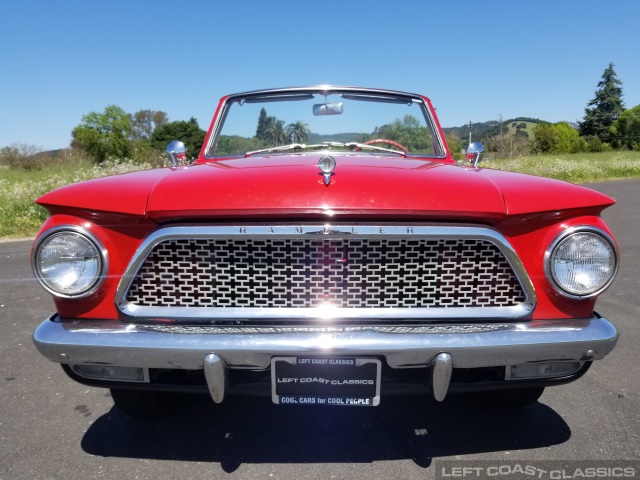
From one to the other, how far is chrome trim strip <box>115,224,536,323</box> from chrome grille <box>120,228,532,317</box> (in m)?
0.02

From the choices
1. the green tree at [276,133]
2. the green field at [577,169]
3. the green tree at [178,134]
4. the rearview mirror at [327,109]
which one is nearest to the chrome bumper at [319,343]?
the green tree at [276,133]

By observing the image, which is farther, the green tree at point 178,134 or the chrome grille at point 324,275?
the green tree at point 178,134

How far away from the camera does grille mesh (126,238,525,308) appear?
1690mm

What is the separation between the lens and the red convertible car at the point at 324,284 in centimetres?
161

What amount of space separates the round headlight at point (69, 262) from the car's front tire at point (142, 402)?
580mm

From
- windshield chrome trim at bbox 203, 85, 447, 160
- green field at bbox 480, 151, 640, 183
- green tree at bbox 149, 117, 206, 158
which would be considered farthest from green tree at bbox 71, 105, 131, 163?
windshield chrome trim at bbox 203, 85, 447, 160

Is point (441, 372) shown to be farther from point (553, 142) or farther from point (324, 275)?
point (553, 142)

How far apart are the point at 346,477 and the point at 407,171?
1256mm

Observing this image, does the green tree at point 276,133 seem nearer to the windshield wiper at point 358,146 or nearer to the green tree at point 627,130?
the windshield wiper at point 358,146

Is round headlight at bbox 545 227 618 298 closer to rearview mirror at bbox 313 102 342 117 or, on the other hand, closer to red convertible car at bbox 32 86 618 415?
red convertible car at bbox 32 86 618 415

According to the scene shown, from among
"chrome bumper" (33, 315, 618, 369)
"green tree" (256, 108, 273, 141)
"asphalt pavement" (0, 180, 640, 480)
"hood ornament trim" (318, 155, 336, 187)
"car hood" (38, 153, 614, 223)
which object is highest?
"green tree" (256, 108, 273, 141)

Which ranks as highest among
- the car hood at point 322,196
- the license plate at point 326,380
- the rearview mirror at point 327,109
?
the rearview mirror at point 327,109

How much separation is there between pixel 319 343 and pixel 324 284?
23 cm

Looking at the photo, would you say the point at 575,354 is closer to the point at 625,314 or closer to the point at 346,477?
the point at 346,477
